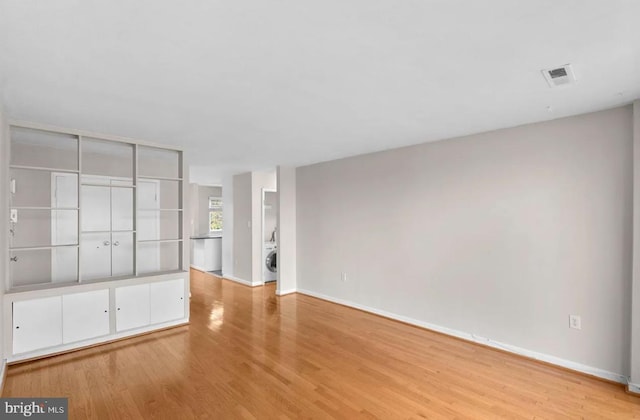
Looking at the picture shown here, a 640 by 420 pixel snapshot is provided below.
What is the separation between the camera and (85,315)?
137 inches

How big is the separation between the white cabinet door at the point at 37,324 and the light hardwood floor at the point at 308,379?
0.19 metres

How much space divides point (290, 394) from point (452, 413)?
1.27m

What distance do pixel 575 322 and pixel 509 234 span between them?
99cm

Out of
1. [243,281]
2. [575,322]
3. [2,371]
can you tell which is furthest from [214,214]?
[575,322]

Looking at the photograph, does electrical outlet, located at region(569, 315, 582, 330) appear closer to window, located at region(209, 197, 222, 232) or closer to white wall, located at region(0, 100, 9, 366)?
white wall, located at region(0, 100, 9, 366)

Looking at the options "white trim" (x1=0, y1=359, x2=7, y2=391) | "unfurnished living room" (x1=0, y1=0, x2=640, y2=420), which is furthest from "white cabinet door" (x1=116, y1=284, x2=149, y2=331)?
"white trim" (x1=0, y1=359, x2=7, y2=391)

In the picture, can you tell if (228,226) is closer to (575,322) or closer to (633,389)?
(575,322)

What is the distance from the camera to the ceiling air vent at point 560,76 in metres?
2.07

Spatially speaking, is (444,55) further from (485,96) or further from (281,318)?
(281,318)

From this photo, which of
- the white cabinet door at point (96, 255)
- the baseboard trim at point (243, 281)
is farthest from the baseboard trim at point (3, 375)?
the baseboard trim at point (243, 281)

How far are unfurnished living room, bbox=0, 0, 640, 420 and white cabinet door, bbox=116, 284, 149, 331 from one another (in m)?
0.02

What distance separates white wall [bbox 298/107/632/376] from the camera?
9.29 feet

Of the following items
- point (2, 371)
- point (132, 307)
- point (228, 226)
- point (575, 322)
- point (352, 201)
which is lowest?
point (2, 371)

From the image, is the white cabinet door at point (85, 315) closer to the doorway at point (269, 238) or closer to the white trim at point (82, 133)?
the white trim at point (82, 133)
